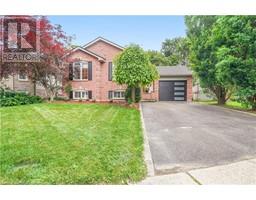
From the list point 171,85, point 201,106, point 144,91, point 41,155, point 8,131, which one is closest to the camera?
point 41,155

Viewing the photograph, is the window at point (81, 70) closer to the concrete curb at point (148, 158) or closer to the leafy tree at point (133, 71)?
the leafy tree at point (133, 71)

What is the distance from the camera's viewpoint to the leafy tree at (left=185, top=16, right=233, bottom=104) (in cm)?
549

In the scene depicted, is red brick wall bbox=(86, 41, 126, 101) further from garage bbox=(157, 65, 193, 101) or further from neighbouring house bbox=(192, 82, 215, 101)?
neighbouring house bbox=(192, 82, 215, 101)

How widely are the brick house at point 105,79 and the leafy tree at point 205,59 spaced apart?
0.96 ft

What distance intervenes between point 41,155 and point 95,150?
62 cm

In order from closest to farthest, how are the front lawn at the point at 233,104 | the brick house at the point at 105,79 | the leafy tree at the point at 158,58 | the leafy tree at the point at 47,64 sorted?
the leafy tree at the point at 47,64, the front lawn at the point at 233,104, the brick house at the point at 105,79, the leafy tree at the point at 158,58

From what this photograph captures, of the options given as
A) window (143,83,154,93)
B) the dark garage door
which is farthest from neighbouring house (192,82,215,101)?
window (143,83,154,93)

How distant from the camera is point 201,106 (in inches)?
194

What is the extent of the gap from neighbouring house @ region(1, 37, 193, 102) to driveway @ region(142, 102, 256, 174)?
66cm

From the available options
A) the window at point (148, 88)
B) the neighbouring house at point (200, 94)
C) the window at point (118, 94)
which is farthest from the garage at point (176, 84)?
the window at point (118, 94)

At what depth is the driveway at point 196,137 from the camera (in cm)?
290

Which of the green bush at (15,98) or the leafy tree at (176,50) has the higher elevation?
the leafy tree at (176,50)
